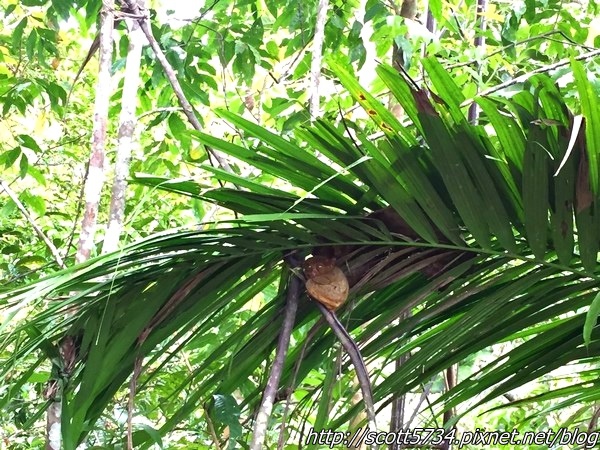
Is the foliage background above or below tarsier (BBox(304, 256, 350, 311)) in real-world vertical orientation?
above

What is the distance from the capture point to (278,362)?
76cm

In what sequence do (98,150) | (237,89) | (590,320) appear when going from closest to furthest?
1. (590,320)
2. (98,150)
3. (237,89)

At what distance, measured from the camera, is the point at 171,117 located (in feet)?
6.25

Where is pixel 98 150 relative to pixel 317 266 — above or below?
above

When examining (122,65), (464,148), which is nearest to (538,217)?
(464,148)

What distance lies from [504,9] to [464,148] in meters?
1.70

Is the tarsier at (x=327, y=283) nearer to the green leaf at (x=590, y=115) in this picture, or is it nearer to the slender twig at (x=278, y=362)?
the slender twig at (x=278, y=362)

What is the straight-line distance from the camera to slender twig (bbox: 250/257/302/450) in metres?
0.72

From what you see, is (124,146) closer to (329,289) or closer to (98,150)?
(98,150)

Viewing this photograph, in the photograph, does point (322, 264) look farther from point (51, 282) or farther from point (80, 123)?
point (80, 123)

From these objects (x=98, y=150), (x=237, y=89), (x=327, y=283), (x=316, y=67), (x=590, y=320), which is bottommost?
(x=590, y=320)

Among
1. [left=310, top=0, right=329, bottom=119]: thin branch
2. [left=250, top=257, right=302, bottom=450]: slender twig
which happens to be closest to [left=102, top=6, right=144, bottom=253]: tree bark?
[left=310, top=0, right=329, bottom=119]: thin branch

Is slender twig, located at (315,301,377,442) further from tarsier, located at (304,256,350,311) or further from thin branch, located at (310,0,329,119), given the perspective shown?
thin branch, located at (310,0,329,119)

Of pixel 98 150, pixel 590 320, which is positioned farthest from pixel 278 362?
pixel 98 150
